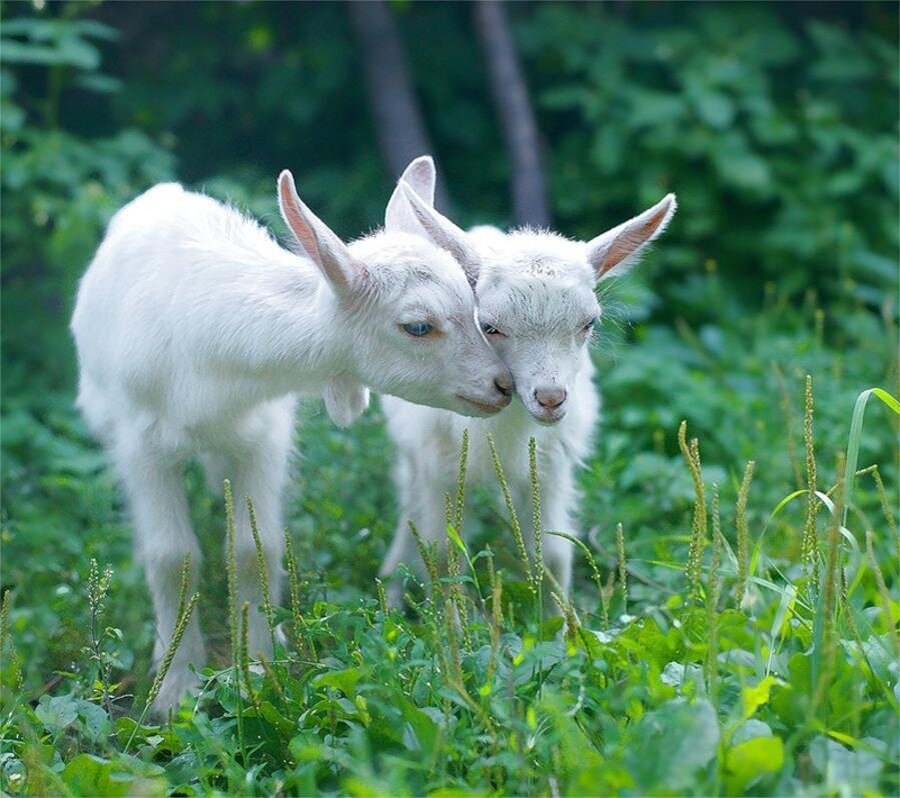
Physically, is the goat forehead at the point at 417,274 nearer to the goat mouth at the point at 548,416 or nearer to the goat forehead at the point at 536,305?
the goat forehead at the point at 536,305

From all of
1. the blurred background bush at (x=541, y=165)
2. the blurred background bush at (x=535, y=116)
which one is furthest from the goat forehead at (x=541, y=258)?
the blurred background bush at (x=535, y=116)

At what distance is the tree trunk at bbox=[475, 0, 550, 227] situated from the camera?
8531 mm

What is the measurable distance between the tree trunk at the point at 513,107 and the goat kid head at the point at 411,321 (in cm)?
473

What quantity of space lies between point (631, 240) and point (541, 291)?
0.48 metres

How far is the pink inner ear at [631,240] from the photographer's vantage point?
4148 mm

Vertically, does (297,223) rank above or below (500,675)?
above

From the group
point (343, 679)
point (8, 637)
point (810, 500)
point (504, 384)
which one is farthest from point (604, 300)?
point (8, 637)

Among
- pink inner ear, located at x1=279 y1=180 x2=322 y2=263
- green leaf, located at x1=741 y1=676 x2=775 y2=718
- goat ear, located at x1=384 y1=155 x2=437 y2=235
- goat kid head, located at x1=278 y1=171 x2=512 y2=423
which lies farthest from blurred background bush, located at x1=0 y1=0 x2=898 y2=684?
green leaf, located at x1=741 y1=676 x2=775 y2=718

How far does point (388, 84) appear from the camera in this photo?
8.70 m

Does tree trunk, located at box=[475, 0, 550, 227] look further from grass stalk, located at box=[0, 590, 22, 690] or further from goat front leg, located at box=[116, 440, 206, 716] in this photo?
grass stalk, located at box=[0, 590, 22, 690]

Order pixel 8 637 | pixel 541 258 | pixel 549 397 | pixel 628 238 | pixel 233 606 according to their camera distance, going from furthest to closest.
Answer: pixel 628 238
pixel 541 258
pixel 549 397
pixel 8 637
pixel 233 606

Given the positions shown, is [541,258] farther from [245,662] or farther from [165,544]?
[165,544]

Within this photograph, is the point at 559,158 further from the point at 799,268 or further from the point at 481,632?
the point at 481,632

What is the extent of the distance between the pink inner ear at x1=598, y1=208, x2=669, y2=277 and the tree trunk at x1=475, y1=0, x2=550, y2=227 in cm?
432
